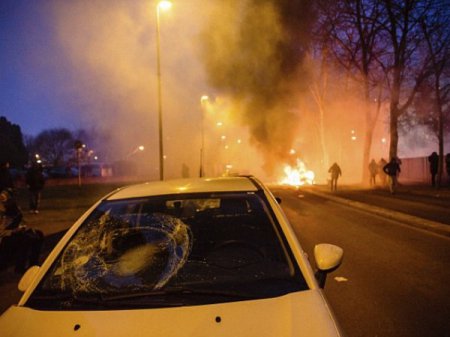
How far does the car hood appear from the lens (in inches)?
75.4

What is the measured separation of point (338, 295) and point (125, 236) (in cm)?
A: 310

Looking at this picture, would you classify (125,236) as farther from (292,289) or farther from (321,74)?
(321,74)

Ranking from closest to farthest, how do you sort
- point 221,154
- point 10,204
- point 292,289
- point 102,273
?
point 292,289 < point 102,273 < point 10,204 < point 221,154

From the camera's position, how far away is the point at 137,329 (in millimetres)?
1945

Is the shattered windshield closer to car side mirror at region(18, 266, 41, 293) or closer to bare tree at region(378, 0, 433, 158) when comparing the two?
car side mirror at region(18, 266, 41, 293)

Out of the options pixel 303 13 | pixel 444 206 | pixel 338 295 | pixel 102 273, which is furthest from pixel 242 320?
pixel 303 13

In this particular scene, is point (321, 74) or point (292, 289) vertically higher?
point (321, 74)

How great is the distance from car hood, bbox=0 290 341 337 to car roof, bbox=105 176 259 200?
1.07 metres

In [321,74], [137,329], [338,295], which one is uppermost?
[321,74]

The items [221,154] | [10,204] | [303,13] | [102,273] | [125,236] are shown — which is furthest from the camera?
[221,154]

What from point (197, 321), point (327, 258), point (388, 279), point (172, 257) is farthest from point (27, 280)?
point (388, 279)

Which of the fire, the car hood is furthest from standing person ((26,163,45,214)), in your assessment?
the fire

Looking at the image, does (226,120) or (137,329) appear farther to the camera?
(226,120)

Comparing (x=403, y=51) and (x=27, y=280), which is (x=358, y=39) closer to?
(x=403, y=51)
